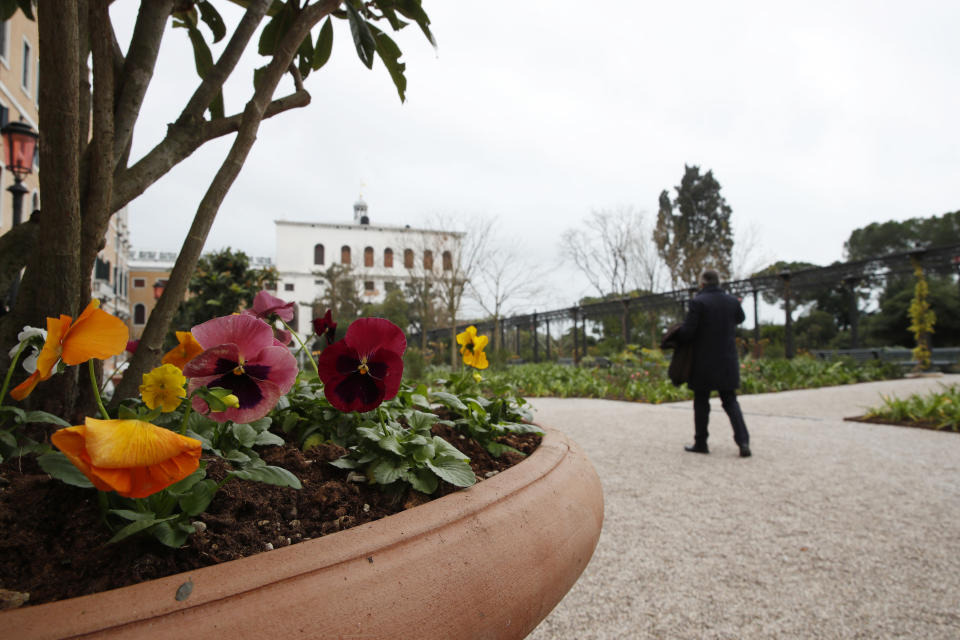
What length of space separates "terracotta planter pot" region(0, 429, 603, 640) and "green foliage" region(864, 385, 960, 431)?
233 inches

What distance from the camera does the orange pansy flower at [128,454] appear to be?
45cm

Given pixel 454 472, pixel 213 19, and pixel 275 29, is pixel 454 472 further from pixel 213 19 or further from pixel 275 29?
pixel 213 19

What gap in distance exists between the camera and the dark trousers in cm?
399

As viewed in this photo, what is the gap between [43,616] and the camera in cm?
45

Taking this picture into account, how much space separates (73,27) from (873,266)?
44.5 ft

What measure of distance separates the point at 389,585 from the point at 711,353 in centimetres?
402

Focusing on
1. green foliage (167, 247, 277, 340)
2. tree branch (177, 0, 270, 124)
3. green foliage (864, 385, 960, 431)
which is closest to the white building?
green foliage (167, 247, 277, 340)

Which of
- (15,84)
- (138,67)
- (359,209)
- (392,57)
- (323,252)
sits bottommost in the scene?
(138,67)

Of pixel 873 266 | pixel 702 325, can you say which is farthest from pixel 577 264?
pixel 702 325

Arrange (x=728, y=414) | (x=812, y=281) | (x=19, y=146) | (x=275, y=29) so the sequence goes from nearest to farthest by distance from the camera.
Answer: (x=275, y=29) → (x=728, y=414) → (x=19, y=146) → (x=812, y=281)

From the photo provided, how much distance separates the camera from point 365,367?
0.83 metres

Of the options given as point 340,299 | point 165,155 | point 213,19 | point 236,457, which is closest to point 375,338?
point 236,457

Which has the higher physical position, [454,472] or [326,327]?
[326,327]

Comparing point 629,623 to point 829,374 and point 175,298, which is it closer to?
point 175,298
